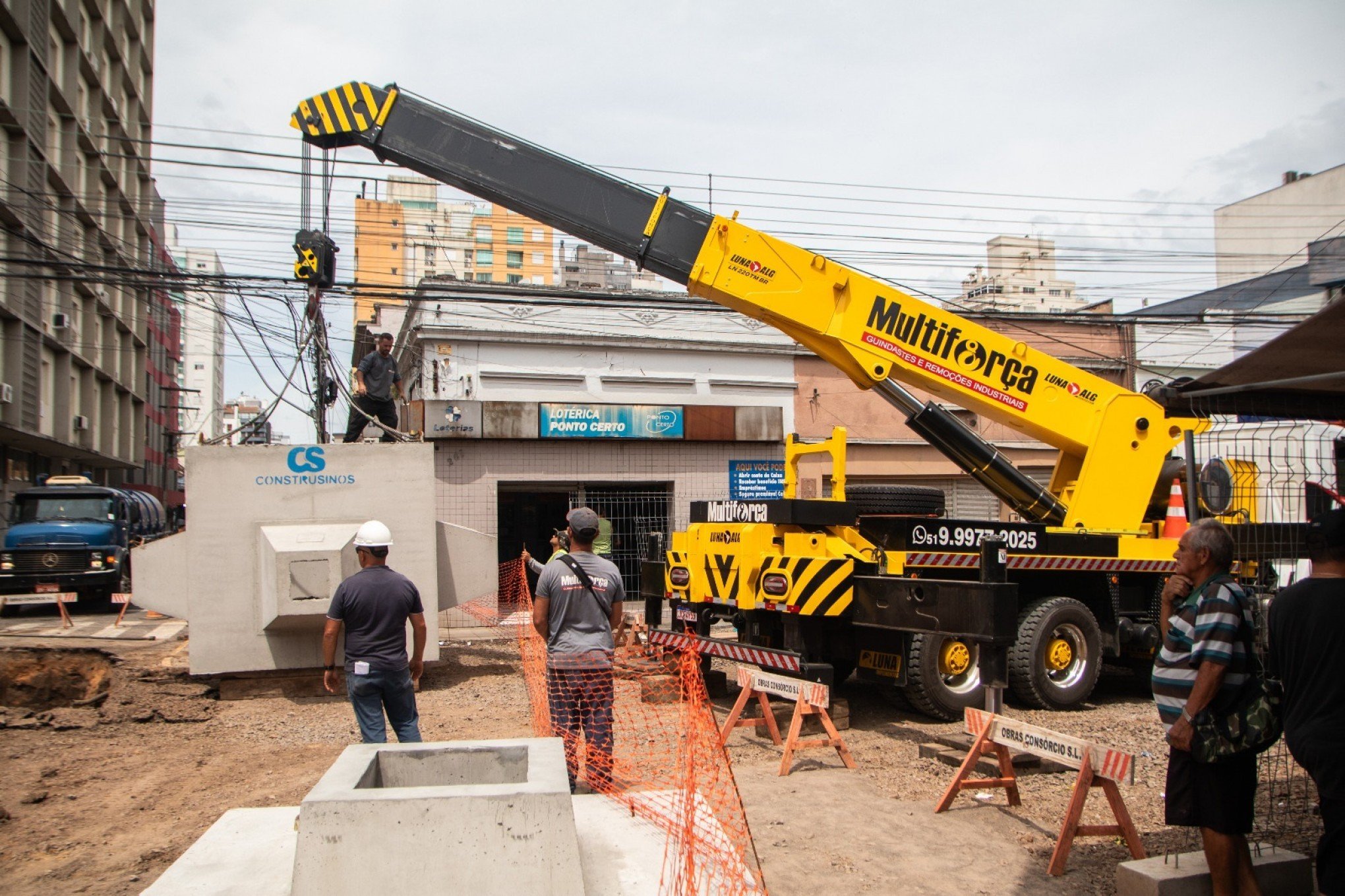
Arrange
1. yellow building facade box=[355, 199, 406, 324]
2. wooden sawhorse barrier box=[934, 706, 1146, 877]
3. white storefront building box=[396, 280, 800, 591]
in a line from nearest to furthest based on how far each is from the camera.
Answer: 1. wooden sawhorse barrier box=[934, 706, 1146, 877]
2. white storefront building box=[396, 280, 800, 591]
3. yellow building facade box=[355, 199, 406, 324]

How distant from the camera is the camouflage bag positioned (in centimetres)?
412

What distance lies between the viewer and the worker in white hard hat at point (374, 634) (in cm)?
566

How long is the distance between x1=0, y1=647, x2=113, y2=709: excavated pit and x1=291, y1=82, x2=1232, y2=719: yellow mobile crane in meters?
5.95

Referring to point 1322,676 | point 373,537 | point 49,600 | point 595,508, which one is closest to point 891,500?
point 373,537

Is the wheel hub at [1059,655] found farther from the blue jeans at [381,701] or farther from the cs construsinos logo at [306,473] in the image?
the cs construsinos logo at [306,473]

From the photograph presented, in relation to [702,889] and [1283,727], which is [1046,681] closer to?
[1283,727]

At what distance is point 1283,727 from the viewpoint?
13.5 ft

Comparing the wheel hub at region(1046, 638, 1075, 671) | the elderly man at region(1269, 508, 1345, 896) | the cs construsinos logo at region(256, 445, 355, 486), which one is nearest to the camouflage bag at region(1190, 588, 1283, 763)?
the elderly man at region(1269, 508, 1345, 896)

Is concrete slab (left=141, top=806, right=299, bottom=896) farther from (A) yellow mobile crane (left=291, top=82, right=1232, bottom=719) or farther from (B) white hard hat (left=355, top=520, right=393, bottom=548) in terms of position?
(A) yellow mobile crane (left=291, top=82, right=1232, bottom=719)

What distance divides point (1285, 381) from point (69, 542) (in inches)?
772

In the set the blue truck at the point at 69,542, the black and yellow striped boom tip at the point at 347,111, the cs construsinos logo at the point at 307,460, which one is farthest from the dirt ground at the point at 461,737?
the blue truck at the point at 69,542

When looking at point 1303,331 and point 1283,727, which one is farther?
point 1303,331

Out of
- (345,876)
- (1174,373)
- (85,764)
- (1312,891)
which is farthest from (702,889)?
(1174,373)

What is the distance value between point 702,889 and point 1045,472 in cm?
1892
